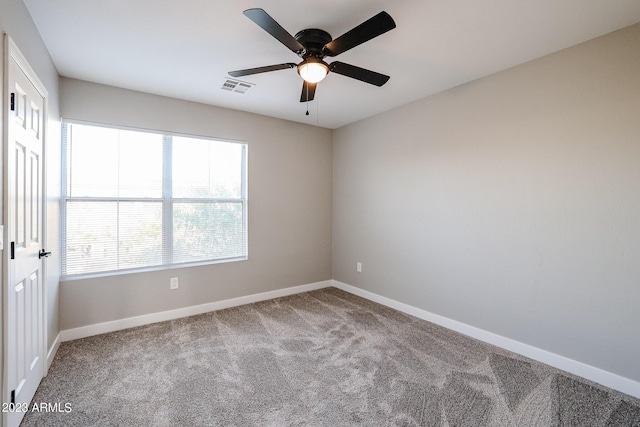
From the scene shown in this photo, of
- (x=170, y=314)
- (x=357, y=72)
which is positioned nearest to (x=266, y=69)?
(x=357, y=72)

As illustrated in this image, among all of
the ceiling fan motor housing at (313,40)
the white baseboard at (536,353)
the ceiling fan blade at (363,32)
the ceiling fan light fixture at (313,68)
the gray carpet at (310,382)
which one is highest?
the ceiling fan motor housing at (313,40)

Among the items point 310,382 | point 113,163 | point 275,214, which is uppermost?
point 113,163

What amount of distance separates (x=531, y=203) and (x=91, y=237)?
4211 millimetres

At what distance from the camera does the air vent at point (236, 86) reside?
2973 mm

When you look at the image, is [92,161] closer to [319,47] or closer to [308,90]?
[308,90]

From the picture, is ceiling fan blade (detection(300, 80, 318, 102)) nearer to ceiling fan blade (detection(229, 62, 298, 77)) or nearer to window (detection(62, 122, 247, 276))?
ceiling fan blade (detection(229, 62, 298, 77))

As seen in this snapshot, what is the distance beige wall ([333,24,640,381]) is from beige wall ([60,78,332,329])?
1.16 meters

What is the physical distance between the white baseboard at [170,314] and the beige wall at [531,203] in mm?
1474

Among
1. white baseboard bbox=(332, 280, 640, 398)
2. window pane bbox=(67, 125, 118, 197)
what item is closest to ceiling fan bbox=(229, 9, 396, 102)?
window pane bbox=(67, 125, 118, 197)

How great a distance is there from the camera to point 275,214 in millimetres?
4176

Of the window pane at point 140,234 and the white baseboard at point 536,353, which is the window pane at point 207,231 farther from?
the white baseboard at point 536,353

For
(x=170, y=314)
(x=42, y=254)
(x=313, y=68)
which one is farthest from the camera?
(x=170, y=314)

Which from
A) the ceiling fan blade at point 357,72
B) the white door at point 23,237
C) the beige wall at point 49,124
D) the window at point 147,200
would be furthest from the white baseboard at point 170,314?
the ceiling fan blade at point 357,72

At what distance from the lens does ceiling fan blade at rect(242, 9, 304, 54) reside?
1554 mm
